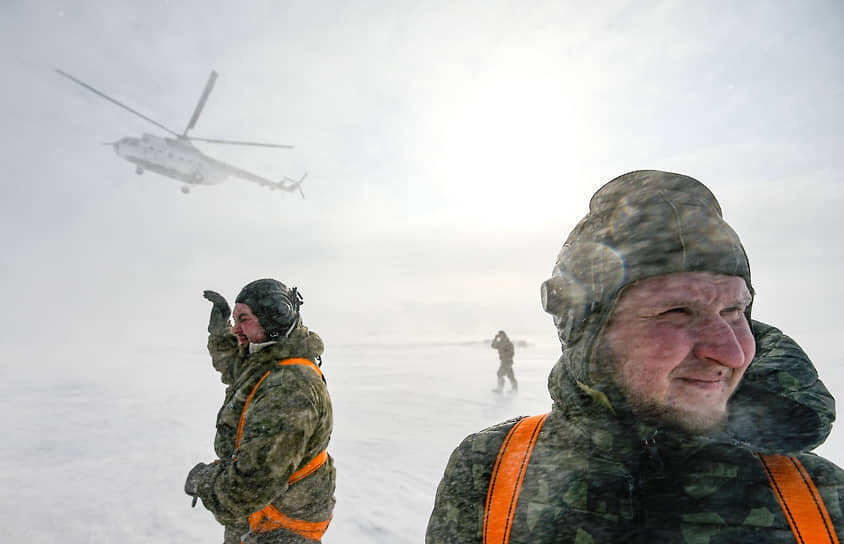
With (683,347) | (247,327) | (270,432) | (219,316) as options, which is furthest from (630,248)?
(219,316)

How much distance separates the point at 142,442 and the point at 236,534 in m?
6.31

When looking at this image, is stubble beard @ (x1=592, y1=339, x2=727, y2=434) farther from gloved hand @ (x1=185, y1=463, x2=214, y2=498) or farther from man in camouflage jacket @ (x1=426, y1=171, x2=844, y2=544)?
gloved hand @ (x1=185, y1=463, x2=214, y2=498)

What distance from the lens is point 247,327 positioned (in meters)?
2.68

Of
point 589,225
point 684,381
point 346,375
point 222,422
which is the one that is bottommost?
point 346,375

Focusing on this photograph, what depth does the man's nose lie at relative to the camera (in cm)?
88

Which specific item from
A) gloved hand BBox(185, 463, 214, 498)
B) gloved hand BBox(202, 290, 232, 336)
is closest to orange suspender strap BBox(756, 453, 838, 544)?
gloved hand BBox(185, 463, 214, 498)

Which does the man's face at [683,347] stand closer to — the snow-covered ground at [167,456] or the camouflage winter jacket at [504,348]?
the snow-covered ground at [167,456]

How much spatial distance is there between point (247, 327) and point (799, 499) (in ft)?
8.71

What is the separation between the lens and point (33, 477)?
5.73 m

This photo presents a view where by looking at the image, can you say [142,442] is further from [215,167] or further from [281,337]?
[215,167]

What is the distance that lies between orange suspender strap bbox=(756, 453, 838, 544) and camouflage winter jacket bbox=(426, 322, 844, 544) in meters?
0.02

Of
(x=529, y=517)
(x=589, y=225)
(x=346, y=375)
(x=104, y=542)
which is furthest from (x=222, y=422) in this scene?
(x=346, y=375)

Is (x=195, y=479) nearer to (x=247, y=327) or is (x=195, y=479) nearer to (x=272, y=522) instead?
(x=272, y=522)

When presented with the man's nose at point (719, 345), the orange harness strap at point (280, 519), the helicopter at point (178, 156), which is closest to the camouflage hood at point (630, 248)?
the man's nose at point (719, 345)
